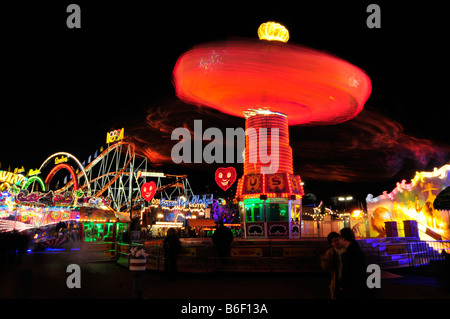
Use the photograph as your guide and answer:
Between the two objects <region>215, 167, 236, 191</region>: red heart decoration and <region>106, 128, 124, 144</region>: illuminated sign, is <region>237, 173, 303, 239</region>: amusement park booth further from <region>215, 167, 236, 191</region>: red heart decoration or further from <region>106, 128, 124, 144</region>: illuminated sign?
<region>106, 128, 124, 144</region>: illuminated sign

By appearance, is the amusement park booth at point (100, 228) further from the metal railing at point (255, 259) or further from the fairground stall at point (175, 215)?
the fairground stall at point (175, 215)

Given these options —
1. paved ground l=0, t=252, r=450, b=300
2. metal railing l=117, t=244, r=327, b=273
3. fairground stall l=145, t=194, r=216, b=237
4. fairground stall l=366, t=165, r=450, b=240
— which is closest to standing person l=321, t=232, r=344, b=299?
paved ground l=0, t=252, r=450, b=300

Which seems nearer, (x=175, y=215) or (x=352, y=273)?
(x=352, y=273)

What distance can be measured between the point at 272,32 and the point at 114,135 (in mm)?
49345

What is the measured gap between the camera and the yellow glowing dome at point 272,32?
66.8 feet

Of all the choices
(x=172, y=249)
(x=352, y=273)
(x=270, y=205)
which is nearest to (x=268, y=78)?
(x=270, y=205)

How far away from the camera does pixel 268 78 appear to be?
16.4 m

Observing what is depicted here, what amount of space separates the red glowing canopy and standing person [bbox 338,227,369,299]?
1185 cm

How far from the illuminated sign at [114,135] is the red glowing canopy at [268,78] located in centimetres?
4545

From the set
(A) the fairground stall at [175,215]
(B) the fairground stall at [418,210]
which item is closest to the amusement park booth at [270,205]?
(B) the fairground stall at [418,210]

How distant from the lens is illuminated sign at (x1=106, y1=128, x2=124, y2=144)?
6162cm

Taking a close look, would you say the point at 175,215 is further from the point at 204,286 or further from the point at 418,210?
the point at 204,286
